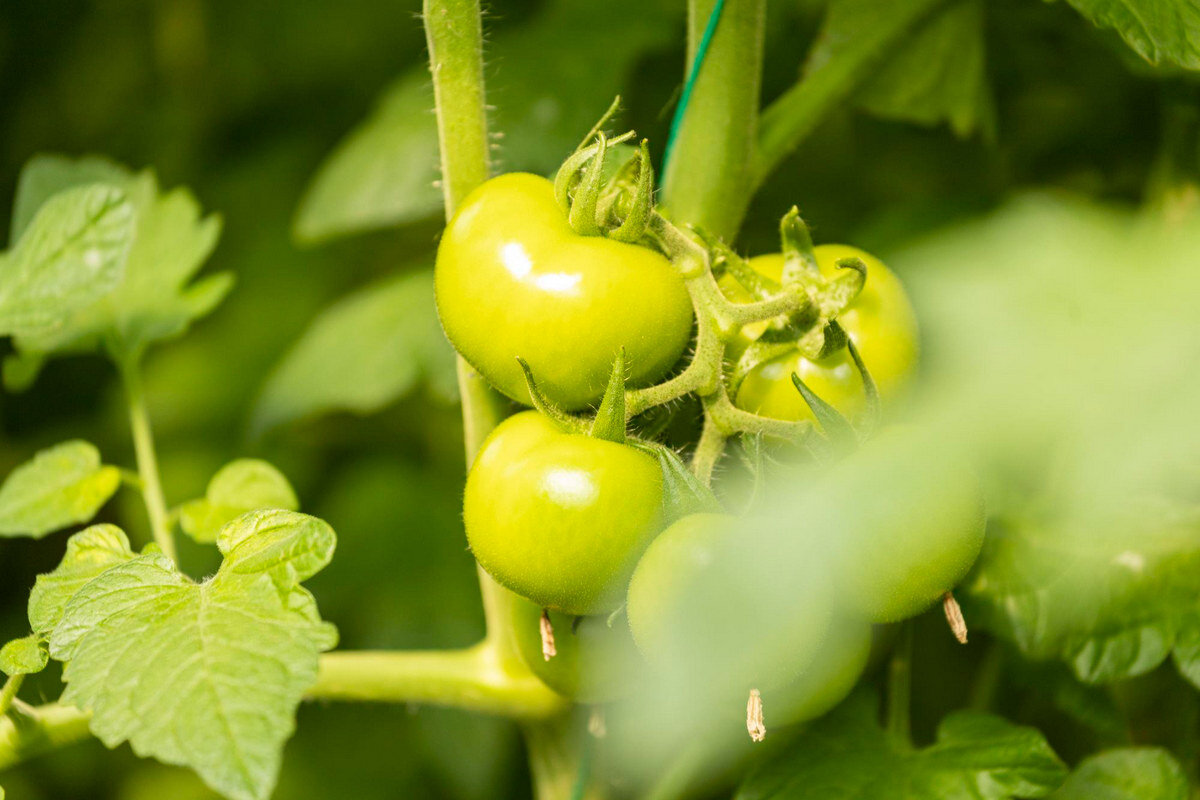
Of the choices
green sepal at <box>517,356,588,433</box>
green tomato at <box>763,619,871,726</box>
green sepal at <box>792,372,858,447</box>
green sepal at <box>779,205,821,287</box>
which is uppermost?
green sepal at <box>779,205,821,287</box>

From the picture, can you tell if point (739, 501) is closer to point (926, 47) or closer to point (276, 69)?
point (926, 47)

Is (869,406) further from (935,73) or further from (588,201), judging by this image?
(935,73)

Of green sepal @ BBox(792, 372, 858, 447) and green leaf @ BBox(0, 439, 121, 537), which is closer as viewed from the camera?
green sepal @ BBox(792, 372, 858, 447)

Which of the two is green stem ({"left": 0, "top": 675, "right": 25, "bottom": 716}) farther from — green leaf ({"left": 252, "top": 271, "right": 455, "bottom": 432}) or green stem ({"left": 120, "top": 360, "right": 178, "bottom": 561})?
green leaf ({"left": 252, "top": 271, "right": 455, "bottom": 432})

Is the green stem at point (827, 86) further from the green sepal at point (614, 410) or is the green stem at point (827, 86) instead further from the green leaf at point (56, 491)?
the green leaf at point (56, 491)

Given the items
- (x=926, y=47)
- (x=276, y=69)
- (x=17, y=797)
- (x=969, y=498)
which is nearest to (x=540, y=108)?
(x=926, y=47)

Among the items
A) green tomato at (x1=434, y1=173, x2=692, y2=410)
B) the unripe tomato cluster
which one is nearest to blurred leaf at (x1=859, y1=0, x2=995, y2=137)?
the unripe tomato cluster
